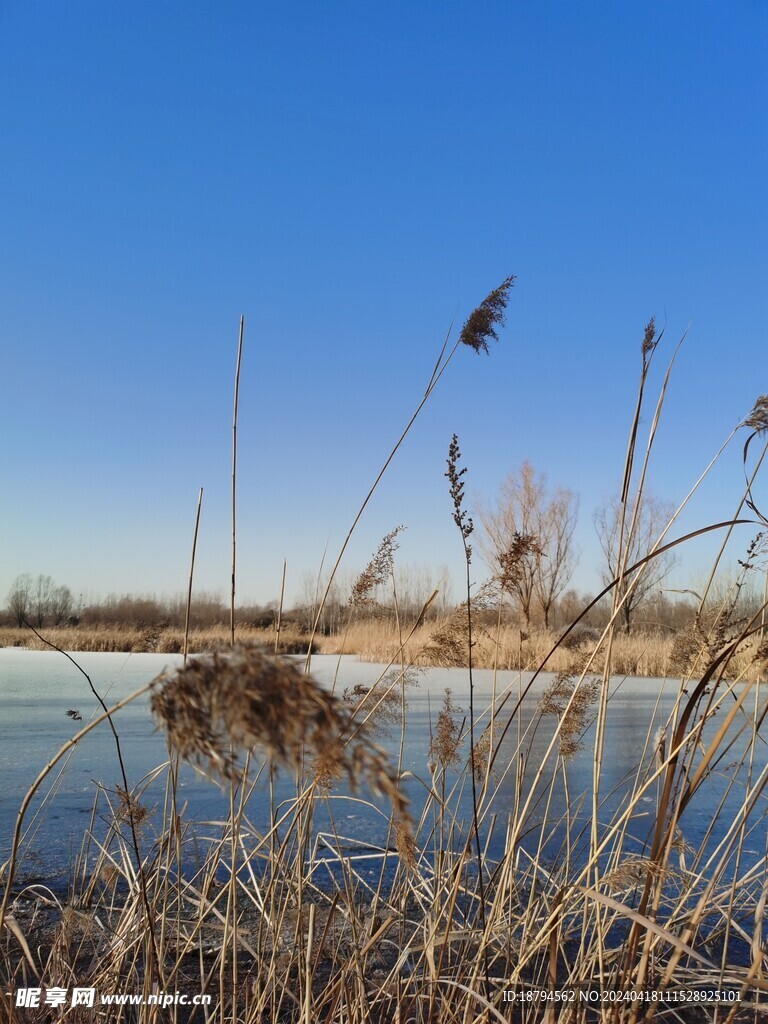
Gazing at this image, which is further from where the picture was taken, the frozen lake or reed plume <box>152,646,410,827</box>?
the frozen lake

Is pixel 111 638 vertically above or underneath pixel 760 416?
underneath

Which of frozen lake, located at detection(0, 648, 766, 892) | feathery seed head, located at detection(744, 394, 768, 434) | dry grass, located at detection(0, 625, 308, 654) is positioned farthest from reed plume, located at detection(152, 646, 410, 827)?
dry grass, located at detection(0, 625, 308, 654)

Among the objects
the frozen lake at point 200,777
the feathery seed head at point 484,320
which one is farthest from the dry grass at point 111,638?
the feathery seed head at point 484,320

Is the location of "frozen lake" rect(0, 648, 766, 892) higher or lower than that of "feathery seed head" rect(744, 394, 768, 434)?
lower

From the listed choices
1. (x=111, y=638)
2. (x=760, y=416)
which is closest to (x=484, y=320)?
(x=760, y=416)

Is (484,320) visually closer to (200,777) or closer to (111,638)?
(200,777)

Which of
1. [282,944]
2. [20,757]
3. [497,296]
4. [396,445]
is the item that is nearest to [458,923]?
[282,944]

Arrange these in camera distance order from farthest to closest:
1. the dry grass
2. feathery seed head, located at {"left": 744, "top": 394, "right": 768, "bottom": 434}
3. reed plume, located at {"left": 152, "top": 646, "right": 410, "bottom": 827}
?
the dry grass, feathery seed head, located at {"left": 744, "top": 394, "right": 768, "bottom": 434}, reed plume, located at {"left": 152, "top": 646, "right": 410, "bottom": 827}

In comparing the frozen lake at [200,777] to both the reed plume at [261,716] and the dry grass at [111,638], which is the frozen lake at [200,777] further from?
the dry grass at [111,638]

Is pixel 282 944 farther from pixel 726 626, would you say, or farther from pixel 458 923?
pixel 726 626

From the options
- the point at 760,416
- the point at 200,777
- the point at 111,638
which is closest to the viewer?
the point at 760,416

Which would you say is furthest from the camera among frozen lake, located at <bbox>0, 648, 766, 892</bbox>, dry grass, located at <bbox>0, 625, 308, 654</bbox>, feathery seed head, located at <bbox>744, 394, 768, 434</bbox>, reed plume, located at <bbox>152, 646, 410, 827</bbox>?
dry grass, located at <bbox>0, 625, 308, 654</bbox>

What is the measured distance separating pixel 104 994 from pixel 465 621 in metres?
1.32

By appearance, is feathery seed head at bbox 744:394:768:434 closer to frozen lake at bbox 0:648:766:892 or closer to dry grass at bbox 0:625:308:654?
frozen lake at bbox 0:648:766:892
